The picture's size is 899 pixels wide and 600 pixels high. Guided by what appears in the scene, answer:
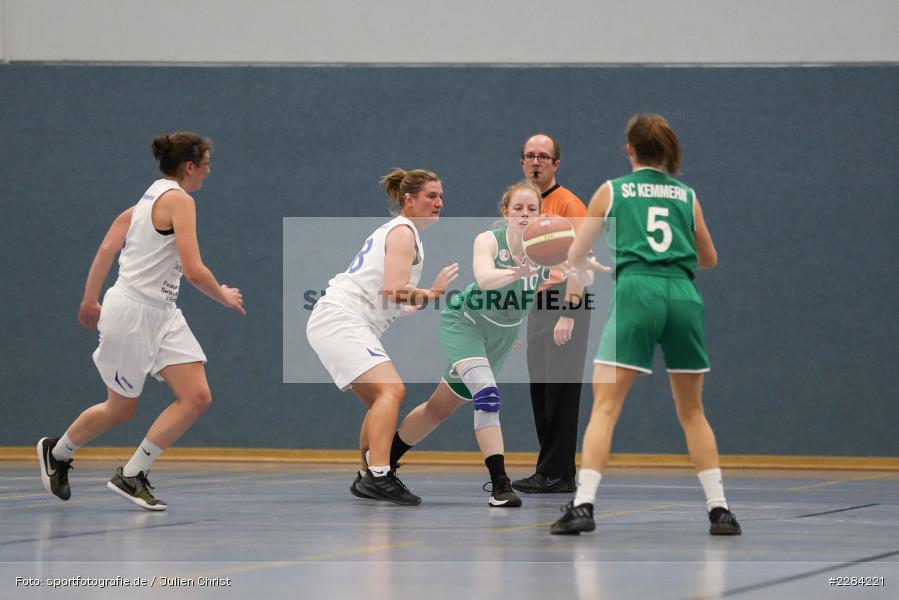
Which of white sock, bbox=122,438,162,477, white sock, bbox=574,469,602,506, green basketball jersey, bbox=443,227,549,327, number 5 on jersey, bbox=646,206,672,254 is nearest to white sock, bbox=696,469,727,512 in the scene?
white sock, bbox=574,469,602,506

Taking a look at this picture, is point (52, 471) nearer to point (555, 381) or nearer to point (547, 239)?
point (547, 239)

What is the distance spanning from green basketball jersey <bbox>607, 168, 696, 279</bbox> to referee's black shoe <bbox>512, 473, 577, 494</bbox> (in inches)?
98.2

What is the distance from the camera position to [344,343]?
5859 mm

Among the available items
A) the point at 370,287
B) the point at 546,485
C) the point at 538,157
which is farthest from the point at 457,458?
the point at 370,287

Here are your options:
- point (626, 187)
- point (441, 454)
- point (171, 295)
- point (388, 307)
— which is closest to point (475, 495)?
point (388, 307)

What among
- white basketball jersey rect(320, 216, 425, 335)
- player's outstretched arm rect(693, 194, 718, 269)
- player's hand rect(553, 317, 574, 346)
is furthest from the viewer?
player's hand rect(553, 317, 574, 346)

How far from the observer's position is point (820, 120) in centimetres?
971

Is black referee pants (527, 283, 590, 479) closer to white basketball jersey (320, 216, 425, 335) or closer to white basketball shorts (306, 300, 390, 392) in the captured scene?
white basketball jersey (320, 216, 425, 335)

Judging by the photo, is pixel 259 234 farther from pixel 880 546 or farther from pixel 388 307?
pixel 880 546

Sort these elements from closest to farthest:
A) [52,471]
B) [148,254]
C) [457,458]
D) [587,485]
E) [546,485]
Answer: [587,485] < [148,254] < [52,471] < [546,485] < [457,458]

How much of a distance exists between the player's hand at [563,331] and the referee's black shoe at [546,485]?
82 centimetres

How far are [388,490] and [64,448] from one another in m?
1.52

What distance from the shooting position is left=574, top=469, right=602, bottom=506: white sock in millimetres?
4297

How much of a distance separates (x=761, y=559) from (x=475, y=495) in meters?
2.94
